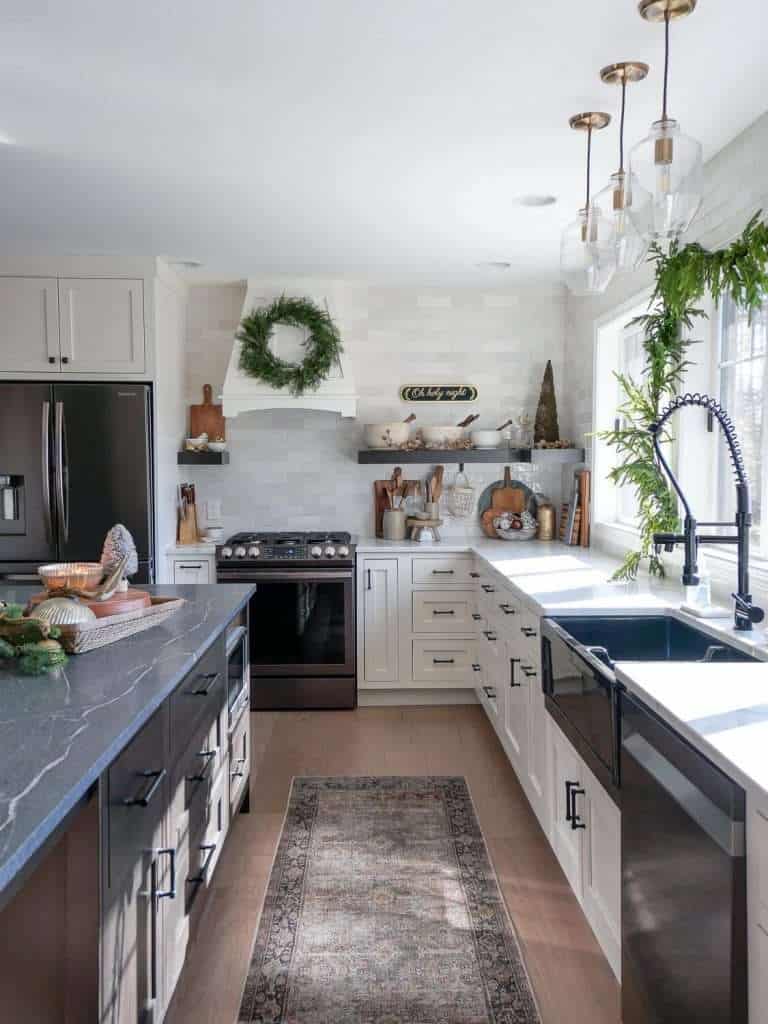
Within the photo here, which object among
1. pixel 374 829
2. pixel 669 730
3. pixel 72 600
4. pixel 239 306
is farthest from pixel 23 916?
pixel 239 306

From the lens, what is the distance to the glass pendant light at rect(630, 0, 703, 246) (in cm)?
185

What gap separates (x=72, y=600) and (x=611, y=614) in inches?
68.1

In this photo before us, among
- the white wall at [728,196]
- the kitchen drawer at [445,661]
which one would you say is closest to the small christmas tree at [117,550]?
the white wall at [728,196]

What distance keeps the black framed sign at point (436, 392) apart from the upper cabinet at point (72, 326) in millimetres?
1670

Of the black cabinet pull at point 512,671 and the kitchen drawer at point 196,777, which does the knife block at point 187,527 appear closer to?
the black cabinet pull at point 512,671

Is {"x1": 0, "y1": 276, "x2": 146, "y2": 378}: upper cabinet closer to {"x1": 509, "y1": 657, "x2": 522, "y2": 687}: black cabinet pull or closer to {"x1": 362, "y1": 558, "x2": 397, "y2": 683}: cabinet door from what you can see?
{"x1": 362, "y1": 558, "x2": 397, "y2": 683}: cabinet door

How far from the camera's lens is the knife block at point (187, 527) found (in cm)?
521

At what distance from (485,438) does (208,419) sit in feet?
5.75

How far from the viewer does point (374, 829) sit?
3.28m

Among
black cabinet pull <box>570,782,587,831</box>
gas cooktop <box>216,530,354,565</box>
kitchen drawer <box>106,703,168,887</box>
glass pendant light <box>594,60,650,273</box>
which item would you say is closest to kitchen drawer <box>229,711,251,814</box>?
kitchen drawer <box>106,703,168,887</box>

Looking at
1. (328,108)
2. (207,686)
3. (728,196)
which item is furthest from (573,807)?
(328,108)

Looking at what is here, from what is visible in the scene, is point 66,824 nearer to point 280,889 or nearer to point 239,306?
point 280,889

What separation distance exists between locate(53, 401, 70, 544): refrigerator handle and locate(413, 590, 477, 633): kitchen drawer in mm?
1991

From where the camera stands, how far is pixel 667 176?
6.11 feet
